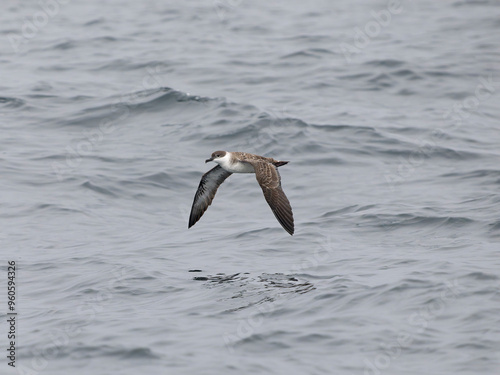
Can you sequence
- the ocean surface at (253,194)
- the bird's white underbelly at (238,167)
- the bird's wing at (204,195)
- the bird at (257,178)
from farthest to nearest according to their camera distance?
1. the bird's wing at (204,195)
2. the bird's white underbelly at (238,167)
3. the bird at (257,178)
4. the ocean surface at (253,194)

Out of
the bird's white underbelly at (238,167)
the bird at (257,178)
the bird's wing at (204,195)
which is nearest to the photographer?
the bird at (257,178)

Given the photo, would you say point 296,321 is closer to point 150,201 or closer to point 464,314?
point 464,314

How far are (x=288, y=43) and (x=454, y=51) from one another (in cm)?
529

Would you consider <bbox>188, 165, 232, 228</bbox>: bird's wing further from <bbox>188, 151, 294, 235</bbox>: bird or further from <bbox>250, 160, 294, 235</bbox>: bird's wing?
<bbox>250, 160, 294, 235</bbox>: bird's wing

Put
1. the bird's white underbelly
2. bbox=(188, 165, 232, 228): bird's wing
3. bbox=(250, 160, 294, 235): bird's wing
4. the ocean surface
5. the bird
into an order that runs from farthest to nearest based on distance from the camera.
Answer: bbox=(188, 165, 232, 228): bird's wing, the bird's white underbelly, the bird, bbox=(250, 160, 294, 235): bird's wing, the ocean surface

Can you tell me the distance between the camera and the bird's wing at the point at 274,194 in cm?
1162

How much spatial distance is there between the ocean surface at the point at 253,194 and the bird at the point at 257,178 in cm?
73

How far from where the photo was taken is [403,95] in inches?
861

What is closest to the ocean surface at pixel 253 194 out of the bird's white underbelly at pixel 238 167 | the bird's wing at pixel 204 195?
the bird's wing at pixel 204 195

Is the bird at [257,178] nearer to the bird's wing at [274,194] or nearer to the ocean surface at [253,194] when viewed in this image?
the bird's wing at [274,194]

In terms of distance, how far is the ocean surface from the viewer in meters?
9.32

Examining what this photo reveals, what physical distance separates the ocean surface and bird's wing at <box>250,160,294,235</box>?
0.76 m

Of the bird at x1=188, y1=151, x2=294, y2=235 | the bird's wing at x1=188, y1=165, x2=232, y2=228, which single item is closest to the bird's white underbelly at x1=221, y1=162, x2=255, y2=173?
the bird at x1=188, y1=151, x2=294, y2=235

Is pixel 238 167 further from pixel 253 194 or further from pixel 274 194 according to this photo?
pixel 253 194
